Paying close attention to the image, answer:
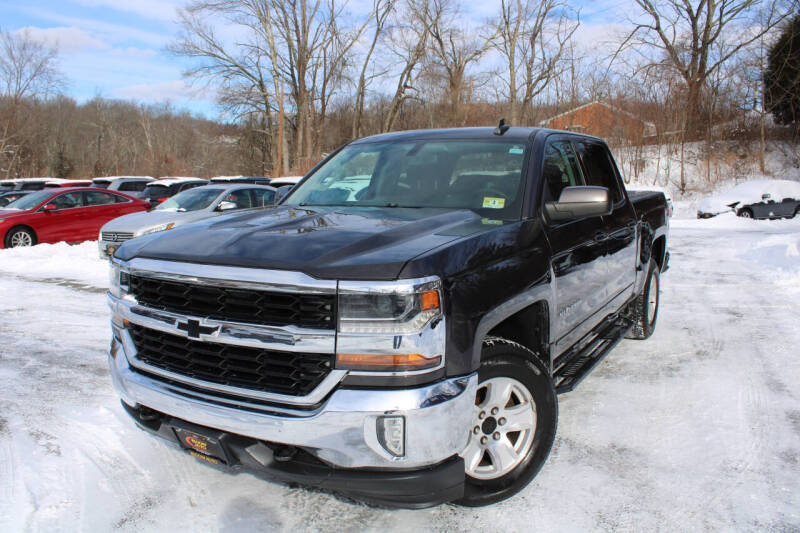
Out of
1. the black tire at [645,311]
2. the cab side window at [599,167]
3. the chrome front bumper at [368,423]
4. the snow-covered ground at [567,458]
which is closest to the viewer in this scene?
the chrome front bumper at [368,423]

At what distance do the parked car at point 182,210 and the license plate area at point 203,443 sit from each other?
7834 mm

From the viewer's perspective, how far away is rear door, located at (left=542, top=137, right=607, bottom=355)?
3305 millimetres

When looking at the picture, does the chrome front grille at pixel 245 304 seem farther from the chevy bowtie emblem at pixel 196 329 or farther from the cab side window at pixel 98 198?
the cab side window at pixel 98 198

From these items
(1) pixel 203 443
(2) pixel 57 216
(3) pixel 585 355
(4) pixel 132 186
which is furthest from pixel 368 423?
(4) pixel 132 186

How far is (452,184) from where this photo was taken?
141 inches

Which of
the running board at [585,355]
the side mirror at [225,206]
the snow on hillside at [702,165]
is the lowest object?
the running board at [585,355]

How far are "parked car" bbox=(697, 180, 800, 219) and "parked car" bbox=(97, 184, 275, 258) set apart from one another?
53.0 ft

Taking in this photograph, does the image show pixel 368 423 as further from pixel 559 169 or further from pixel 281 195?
pixel 281 195

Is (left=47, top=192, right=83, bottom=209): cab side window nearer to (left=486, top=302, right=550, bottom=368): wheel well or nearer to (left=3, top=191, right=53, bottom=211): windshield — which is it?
(left=3, top=191, right=53, bottom=211): windshield

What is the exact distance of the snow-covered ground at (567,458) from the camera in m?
2.75

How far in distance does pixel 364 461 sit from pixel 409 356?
0.45 m

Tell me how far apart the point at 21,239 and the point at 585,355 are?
13.5m

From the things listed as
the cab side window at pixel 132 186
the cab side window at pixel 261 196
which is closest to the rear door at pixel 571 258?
the cab side window at pixel 261 196

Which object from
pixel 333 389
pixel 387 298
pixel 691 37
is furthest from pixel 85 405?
pixel 691 37
